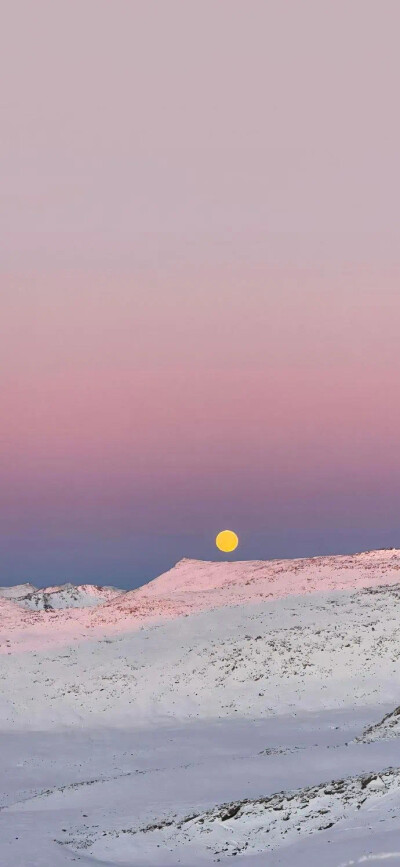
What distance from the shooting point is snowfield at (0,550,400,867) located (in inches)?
924

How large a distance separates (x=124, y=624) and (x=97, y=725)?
20.7 m

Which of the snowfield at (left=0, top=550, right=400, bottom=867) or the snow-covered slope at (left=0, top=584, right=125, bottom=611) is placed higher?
the snow-covered slope at (left=0, top=584, right=125, bottom=611)

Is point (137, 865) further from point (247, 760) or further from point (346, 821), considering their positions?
point (247, 760)

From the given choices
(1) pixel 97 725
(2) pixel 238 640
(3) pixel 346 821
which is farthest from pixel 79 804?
(2) pixel 238 640

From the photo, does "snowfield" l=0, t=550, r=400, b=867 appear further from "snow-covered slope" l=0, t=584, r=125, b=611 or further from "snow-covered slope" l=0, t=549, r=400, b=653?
"snow-covered slope" l=0, t=584, r=125, b=611

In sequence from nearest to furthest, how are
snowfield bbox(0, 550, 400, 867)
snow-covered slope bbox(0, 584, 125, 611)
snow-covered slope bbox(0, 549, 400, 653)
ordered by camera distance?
snowfield bbox(0, 550, 400, 867) < snow-covered slope bbox(0, 549, 400, 653) < snow-covered slope bbox(0, 584, 125, 611)

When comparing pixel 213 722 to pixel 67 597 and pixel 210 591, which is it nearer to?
pixel 210 591

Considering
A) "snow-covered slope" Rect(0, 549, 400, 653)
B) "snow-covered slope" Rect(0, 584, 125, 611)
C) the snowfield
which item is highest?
"snow-covered slope" Rect(0, 584, 125, 611)

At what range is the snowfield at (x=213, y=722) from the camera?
77.0 ft

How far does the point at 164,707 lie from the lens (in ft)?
158

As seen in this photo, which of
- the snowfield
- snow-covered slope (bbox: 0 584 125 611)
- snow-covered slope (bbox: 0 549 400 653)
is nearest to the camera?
the snowfield

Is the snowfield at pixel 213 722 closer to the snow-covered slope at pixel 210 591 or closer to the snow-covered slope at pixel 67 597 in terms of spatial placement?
the snow-covered slope at pixel 210 591

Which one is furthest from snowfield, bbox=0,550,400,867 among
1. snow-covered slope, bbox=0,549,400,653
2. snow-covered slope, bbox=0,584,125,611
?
snow-covered slope, bbox=0,584,125,611

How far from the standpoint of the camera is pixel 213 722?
147 feet
